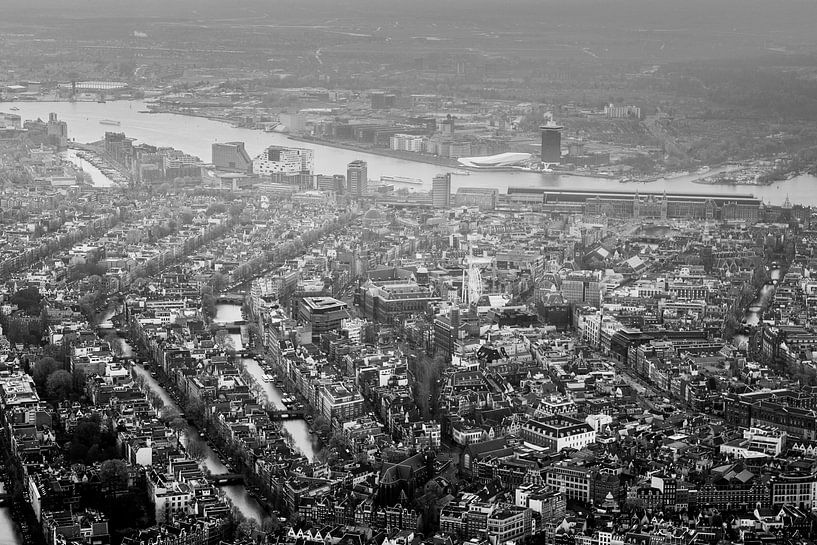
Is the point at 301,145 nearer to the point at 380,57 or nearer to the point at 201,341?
the point at 380,57

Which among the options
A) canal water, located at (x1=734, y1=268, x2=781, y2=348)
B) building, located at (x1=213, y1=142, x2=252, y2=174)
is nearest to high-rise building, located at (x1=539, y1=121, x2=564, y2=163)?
building, located at (x1=213, y1=142, x2=252, y2=174)

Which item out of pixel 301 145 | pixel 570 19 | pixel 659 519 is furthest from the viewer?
pixel 570 19

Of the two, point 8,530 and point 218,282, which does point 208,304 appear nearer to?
point 218,282

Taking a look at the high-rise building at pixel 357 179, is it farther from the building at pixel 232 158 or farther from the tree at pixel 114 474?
the tree at pixel 114 474

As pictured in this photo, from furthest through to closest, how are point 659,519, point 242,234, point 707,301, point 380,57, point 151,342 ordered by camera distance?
point 380,57 < point 242,234 < point 707,301 < point 151,342 < point 659,519

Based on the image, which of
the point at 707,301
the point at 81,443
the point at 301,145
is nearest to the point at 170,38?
the point at 301,145

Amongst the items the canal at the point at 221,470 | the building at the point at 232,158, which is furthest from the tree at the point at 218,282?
the building at the point at 232,158

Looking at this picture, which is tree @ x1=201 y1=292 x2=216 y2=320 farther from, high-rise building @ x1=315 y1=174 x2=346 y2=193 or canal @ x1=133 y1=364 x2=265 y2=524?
high-rise building @ x1=315 y1=174 x2=346 y2=193
